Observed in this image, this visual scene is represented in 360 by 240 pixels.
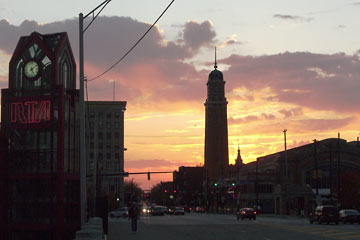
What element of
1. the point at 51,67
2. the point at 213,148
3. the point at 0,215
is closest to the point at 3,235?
the point at 0,215

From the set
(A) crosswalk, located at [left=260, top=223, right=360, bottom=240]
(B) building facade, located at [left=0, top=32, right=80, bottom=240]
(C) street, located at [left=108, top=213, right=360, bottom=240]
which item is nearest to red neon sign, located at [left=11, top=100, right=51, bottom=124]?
(B) building facade, located at [left=0, top=32, right=80, bottom=240]

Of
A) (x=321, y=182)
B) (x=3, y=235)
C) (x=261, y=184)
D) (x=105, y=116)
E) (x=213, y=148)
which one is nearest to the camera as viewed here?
(x=3, y=235)

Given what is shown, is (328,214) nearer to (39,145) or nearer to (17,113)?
(39,145)

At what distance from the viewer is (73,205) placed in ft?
137

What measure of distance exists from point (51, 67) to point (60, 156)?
664 cm

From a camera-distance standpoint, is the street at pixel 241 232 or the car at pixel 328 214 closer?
the street at pixel 241 232

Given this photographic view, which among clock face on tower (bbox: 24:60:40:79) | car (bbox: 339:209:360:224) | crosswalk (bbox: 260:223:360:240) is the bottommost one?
car (bbox: 339:209:360:224)

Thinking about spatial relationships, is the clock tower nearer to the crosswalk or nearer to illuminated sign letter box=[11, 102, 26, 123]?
the crosswalk

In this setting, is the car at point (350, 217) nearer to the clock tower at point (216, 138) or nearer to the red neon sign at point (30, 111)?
the red neon sign at point (30, 111)

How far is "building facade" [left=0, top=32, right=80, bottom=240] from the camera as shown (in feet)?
128

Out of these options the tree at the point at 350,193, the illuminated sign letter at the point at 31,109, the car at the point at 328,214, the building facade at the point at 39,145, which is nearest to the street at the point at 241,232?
the building facade at the point at 39,145

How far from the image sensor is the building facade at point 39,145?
128 feet

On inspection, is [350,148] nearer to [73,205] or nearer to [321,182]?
[321,182]

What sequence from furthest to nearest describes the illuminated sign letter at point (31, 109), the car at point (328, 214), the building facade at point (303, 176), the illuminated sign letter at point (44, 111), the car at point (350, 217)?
the building facade at point (303, 176)
the car at point (350, 217)
the car at point (328, 214)
the illuminated sign letter at point (31, 109)
the illuminated sign letter at point (44, 111)
